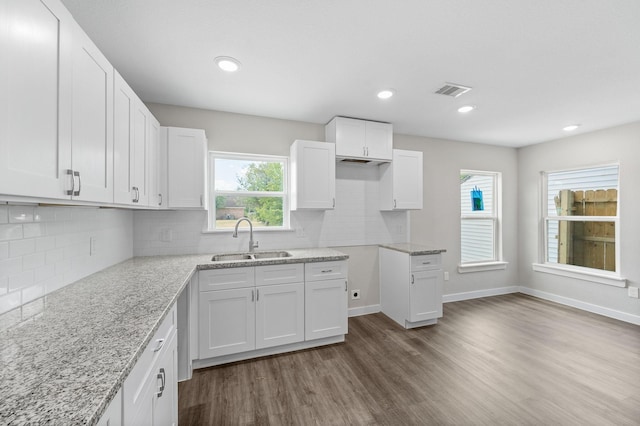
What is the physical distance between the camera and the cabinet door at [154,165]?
2170 mm

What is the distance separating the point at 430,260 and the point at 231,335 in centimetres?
233

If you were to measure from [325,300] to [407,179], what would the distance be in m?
1.89

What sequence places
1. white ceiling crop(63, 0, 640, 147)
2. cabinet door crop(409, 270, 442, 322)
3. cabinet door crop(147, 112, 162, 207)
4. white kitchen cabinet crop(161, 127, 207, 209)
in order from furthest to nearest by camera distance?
1. cabinet door crop(409, 270, 442, 322)
2. white kitchen cabinet crop(161, 127, 207, 209)
3. cabinet door crop(147, 112, 162, 207)
4. white ceiling crop(63, 0, 640, 147)

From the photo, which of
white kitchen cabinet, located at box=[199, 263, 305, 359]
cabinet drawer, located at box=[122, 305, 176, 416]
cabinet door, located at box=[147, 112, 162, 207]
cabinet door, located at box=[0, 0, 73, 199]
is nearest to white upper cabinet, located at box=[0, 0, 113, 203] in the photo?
cabinet door, located at box=[0, 0, 73, 199]

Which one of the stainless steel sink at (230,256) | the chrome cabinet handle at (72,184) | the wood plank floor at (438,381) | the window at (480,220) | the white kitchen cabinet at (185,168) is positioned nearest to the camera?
the chrome cabinet handle at (72,184)

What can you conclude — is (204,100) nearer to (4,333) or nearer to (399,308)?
(4,333)

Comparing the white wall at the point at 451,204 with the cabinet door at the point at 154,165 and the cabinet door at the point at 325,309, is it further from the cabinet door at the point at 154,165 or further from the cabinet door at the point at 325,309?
the cabinet door at the point at 154,165

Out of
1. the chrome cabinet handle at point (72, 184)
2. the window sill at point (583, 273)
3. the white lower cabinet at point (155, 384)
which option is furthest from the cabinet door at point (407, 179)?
the chrome cabinet handle at point (72, 184)

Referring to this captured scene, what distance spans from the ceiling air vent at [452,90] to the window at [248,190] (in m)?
1.85

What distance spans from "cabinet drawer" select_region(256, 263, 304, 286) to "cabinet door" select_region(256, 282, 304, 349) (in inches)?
1.8

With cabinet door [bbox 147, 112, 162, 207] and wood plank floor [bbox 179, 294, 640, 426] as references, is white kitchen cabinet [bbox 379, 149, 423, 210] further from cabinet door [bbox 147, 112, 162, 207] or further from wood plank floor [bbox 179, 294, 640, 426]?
cabinet door [bbox 147, 112, 162, 207]

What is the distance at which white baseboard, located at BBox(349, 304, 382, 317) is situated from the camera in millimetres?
3490

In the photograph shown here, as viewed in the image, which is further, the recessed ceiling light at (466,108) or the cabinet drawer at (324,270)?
the recessed ceiling light at (466,108)

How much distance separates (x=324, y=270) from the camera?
2.67 m
